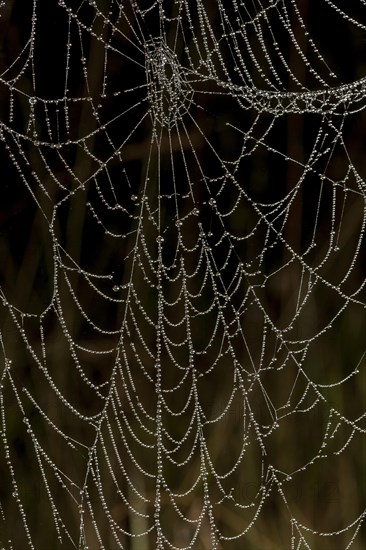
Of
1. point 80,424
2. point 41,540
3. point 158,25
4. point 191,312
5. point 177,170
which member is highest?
point 158,25

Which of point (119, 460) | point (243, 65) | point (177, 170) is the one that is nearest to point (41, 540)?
point (119, 460)

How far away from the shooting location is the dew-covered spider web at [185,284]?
964 millimetres

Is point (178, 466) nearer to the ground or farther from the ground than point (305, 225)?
nearer to the ground

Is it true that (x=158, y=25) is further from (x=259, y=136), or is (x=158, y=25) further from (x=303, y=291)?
(x=303, y=291)

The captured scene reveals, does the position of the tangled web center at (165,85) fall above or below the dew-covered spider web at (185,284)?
above

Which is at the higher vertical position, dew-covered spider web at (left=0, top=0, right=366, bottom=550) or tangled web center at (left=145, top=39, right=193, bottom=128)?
tangled web center at (left=145, top=39, right=193, bottom=128)

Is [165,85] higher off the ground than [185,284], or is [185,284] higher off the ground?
[165,85]

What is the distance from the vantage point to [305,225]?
103 cm

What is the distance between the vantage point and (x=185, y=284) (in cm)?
101

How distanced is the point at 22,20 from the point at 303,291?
41 centimetres

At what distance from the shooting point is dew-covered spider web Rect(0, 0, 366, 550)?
0.96m

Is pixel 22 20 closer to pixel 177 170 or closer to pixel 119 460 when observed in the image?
pixel 177 170

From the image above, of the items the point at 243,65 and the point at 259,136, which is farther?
the point at 259,136

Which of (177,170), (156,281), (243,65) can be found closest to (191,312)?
(156,281)
